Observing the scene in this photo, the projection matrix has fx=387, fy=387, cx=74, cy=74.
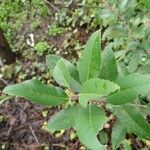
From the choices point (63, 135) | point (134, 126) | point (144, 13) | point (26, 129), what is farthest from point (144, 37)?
point (26, 129)

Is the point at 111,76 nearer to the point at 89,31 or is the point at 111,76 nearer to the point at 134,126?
the point at 134,126

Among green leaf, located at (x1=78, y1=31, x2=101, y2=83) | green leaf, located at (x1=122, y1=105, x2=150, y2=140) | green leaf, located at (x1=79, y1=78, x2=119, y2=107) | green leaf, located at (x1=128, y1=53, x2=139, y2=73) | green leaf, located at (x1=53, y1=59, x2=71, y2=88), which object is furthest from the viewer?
green leaf, located at (x1=128, y1=53, x2=139, y2=73)

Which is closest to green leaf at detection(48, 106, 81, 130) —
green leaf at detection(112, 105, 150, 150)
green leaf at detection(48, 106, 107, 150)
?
green leaf at detection(48, 106, 107, 150)

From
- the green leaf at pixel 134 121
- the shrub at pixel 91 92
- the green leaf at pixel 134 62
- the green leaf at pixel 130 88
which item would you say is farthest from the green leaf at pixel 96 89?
the green leaf at pixel 134 62

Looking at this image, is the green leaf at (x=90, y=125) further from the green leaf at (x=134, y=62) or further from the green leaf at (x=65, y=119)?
the green leaf at (x=134, y=62)

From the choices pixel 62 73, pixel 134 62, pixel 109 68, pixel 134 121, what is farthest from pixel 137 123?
pixel 134 62

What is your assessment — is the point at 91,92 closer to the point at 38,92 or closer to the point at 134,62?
the point at 38,92

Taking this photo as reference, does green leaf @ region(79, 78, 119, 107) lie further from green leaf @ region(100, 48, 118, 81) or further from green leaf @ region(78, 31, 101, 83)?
green leaf @ region(100, 48, 118, 81)
